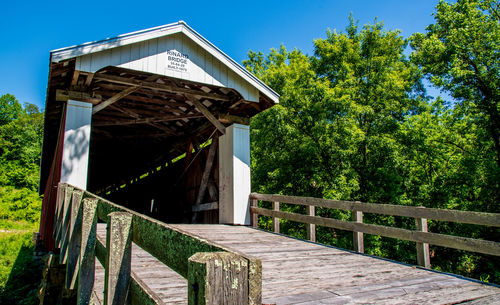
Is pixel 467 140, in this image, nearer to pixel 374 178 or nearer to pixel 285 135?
pixel 374 178

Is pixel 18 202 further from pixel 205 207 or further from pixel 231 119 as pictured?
pixel 231 119

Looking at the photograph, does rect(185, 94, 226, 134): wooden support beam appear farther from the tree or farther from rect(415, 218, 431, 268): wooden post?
the tree

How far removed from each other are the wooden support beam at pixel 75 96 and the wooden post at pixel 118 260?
5.43 metres

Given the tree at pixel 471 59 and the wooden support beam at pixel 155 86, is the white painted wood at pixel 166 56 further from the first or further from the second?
the tree at pixel 471 59

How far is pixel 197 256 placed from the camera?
3.28ft

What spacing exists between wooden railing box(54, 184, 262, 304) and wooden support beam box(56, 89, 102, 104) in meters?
3.91

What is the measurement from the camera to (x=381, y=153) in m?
15.3

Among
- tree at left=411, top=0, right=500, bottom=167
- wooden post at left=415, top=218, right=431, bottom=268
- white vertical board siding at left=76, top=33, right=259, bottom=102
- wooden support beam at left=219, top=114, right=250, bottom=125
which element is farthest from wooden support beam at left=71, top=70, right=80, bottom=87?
tree at left=411, top=0, right=500, bottom=167

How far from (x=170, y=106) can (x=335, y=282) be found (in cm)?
704

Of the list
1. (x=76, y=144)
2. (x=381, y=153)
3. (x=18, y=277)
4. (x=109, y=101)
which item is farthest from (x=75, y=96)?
(x=381, y=153)

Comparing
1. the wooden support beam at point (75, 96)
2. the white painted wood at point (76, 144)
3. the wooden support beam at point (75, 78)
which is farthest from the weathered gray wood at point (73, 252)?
the wooden support beam at point (75, 96)

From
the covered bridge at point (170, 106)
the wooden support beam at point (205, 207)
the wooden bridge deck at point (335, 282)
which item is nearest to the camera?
the wooden bridge deck at point (335, 282)

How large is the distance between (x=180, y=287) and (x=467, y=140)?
17882mm

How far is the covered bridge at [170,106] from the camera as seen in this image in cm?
618
